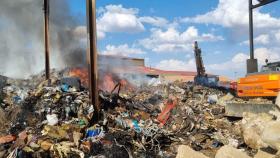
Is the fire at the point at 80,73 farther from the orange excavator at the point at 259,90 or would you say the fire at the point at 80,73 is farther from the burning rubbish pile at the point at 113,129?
the orange excavator at the point at 259,90

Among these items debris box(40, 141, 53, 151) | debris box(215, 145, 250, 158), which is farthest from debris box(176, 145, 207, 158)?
debris box(40, 141, 53, 151)

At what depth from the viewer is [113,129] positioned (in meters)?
12.2

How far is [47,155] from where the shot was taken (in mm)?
10242

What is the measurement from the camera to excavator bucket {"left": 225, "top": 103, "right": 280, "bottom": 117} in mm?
11792

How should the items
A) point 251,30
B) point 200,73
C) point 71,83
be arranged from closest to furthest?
point 71,83 < point 251,30 < point 200,73

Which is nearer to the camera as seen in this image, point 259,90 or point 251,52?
point 259,90

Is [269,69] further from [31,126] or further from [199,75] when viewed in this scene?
[199,75]

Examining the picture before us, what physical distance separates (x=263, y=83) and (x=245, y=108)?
0.92 meters

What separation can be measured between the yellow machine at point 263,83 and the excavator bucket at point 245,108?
1.58ft

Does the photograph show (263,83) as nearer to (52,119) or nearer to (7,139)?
(52,119)

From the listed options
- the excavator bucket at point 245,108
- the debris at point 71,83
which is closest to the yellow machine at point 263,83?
the excavator bucket at point 245,108

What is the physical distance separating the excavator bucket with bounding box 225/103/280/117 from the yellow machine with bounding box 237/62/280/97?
48 cm

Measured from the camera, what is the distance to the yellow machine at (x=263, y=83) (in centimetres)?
1200

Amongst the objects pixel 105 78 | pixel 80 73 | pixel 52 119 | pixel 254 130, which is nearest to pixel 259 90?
pixel 254 130
